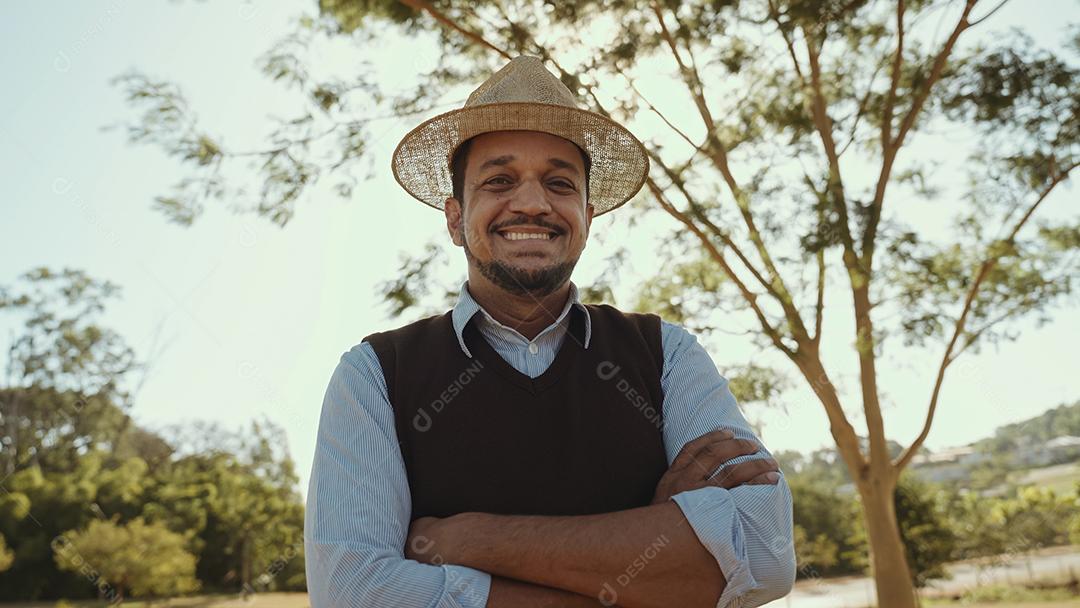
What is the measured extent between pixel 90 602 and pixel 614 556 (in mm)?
37793

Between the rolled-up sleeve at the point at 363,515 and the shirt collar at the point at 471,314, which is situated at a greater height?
the shirt collar at the point at 471,314

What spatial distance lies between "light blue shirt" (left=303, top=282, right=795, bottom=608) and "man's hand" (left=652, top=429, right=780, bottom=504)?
29 millimetres

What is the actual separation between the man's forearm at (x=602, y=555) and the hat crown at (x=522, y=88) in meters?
1.15

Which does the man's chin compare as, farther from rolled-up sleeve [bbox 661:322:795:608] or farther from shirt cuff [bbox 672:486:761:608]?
shirt cuff [bbox 672:486:761:608]

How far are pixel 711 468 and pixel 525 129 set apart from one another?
105 centimetres

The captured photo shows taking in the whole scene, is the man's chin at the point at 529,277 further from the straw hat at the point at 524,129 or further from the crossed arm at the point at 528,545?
the crossed arm at the point at 528,545

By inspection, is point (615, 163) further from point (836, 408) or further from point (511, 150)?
point (836, 408)

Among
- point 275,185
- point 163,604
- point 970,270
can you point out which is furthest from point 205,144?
point 163,604

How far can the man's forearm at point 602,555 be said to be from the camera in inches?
63.5

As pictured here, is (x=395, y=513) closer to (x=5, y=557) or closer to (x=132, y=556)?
(x=132, y=556)

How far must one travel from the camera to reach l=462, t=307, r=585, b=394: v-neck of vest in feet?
6.45

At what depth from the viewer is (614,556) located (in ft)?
5.31

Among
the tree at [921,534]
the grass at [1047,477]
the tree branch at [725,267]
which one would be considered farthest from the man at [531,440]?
the grass at [1047,477]

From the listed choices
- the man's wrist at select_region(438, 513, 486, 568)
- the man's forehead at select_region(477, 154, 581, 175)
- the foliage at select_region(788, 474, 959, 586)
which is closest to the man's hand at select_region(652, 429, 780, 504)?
the man's wrist at select_region(438, 513, 486, 568)
